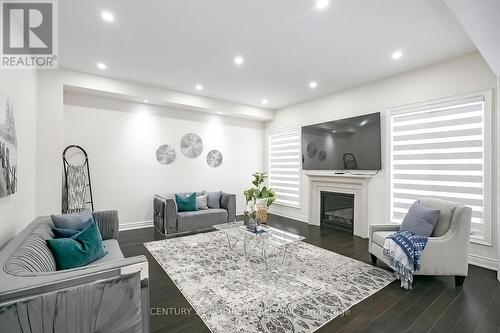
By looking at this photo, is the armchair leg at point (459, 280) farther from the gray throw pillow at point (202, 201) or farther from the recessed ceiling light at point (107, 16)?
the recessed ceiling light at point (107, 16)

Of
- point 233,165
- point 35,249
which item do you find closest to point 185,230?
point 233,165

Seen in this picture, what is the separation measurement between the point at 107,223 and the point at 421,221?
3.90 meters

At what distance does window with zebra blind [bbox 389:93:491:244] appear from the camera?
3.13 metres

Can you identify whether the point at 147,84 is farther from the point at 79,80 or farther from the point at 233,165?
the point at 233,165

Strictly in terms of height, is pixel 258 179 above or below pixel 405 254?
above

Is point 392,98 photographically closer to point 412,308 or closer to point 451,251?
point 451,251

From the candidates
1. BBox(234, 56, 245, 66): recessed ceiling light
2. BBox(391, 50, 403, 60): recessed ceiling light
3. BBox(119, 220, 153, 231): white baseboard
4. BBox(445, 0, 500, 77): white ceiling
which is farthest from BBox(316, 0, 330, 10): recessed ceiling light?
BBox(119, 220, 153, 231): white baseboard

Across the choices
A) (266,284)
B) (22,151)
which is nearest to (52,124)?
(22,151)

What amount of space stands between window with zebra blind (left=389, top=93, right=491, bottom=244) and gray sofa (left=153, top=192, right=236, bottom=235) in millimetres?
3278

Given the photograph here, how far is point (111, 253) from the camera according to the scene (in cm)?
232

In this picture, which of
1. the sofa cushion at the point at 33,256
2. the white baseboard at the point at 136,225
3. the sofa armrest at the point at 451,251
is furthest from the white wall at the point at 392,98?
the sofa cushion at the point at 33,256

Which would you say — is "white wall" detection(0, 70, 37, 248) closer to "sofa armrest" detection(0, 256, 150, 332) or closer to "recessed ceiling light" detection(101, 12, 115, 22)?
"recessed ceiling light" detection(101, 12, 115, 22)

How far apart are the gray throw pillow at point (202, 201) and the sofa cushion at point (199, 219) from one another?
23cm

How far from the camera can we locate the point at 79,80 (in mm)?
3975
